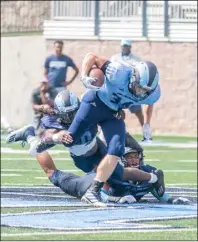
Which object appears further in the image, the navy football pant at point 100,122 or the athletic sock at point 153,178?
the athletic sock at point 153,178

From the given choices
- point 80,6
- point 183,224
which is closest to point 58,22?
point 80,6

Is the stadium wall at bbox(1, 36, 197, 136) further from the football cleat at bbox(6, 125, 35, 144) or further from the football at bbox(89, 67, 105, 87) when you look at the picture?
the football at bbox(89, 67, 105, 87)

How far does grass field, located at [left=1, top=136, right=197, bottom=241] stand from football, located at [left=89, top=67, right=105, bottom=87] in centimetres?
121

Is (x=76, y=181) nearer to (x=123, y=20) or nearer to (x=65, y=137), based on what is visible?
(x=65, y=137)

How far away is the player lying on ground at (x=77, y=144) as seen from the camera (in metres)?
9.38

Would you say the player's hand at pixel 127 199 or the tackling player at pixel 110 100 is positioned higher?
the tackling player at pixel 110 100

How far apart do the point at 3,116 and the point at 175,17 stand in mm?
4193

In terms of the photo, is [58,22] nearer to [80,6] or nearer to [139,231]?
[80,6]

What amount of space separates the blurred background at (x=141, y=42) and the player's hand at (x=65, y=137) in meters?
11.7

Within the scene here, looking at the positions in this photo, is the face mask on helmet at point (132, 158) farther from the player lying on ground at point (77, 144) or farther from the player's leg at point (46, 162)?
the player's leg at point (46, 162)

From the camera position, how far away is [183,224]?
905 centimetres

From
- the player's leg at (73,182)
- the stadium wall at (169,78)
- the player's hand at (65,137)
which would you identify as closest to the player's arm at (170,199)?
the player's leg at (73,182)

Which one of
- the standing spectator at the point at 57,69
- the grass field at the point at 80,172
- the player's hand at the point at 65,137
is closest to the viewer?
the grass field at the point at 80,172

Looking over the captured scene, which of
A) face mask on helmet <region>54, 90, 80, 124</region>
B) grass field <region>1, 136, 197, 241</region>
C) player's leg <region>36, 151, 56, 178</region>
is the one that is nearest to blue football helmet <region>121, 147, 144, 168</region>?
player's leg <region>36, 151, 56, 178</region>
